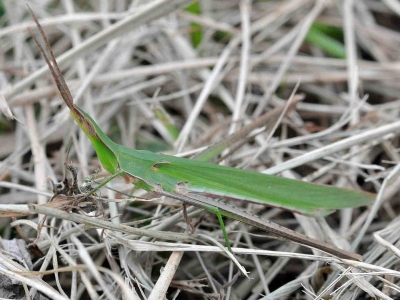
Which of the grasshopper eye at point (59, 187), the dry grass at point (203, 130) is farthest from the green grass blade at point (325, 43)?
the grasshopper eye at point (59, 187)

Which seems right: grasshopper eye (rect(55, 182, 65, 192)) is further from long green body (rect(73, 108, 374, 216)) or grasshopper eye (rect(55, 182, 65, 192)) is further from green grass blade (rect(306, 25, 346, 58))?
green grass blade (rect(306, 25, 346, 58))

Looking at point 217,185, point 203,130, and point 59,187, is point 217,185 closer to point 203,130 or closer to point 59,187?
point 59,187

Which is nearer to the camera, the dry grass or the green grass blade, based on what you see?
the dry grass

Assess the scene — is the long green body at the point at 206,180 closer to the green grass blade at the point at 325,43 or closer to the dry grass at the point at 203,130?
the dry grass at the point at 203,130

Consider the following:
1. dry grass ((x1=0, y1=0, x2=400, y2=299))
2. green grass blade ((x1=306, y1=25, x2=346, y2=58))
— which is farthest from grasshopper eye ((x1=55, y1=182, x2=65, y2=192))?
green grass blade ((x1=306, y1=25, x2=346, y2=58))

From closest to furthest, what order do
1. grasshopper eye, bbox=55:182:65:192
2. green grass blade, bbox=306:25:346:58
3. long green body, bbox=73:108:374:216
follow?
grasshopper eye, bbox=55:182:65:192, long green body, bbox=73:108:374:216, green grass blade, bbox=306:25:346:58

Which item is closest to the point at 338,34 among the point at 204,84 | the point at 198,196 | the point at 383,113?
the point at 383,113
